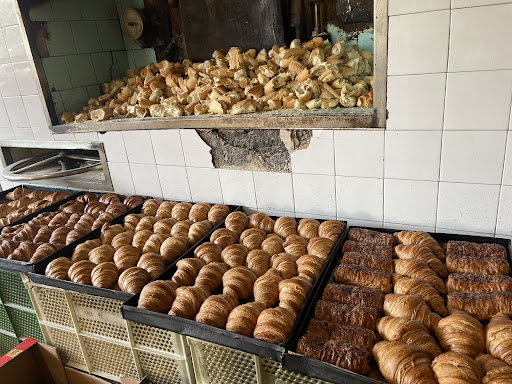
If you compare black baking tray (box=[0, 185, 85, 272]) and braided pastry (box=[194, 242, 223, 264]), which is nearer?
braided pastry (box=[194, 242, 223, 264])

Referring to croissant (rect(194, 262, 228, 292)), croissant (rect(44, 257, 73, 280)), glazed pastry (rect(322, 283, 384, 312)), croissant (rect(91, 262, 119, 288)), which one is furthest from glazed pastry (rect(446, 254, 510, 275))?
croissant (rect(44, 257, 73, 280))

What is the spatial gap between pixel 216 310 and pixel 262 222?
0.82 m

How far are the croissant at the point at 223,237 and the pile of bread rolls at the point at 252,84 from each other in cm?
78

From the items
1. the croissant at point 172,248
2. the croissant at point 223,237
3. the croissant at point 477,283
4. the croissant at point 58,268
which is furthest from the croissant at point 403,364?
the croissant at point 58,268

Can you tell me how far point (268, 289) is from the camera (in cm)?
184

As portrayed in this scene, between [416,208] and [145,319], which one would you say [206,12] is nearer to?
[416,208]

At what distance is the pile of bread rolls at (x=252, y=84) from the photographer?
2.38 meters

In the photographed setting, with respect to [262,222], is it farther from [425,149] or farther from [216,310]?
[425,149]

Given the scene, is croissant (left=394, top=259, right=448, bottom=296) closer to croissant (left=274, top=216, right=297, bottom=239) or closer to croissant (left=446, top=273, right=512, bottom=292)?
croissant (left=446, top=273, right=512, bottom=292)

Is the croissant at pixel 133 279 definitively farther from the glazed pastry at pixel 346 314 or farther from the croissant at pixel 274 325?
the glazed pastry at pixel 346 314

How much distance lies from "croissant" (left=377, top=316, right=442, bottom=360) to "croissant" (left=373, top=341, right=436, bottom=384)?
0.04 m

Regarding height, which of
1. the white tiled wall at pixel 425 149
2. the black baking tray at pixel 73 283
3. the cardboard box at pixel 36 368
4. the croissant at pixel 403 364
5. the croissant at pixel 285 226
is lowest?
the cardboard box at pixel 36 368

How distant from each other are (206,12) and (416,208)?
7.67ft

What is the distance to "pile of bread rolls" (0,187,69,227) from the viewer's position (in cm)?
322
